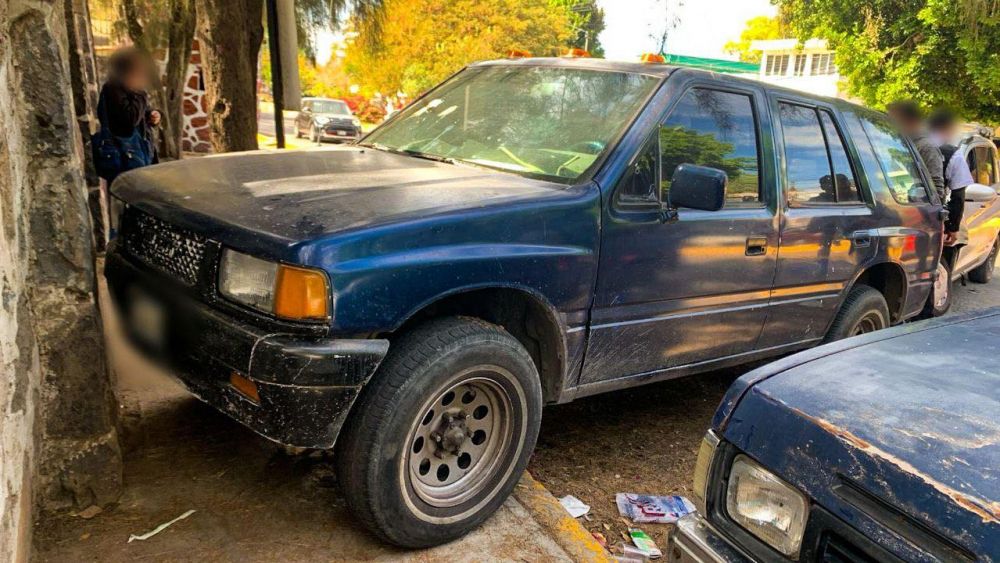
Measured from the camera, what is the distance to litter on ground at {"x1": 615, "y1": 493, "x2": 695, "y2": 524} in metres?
3.22

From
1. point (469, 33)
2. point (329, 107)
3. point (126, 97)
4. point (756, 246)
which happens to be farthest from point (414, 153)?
point (469, 33)

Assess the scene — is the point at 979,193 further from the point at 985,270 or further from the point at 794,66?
the point at 794,66

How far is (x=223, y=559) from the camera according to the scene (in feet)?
8.07

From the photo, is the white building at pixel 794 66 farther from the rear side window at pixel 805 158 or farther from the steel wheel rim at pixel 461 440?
the steel wheel rim at pixel 461 440

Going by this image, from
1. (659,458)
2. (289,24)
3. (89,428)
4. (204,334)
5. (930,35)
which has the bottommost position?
(659,458)

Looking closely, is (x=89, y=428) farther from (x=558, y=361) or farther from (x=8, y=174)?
(x=558, y=361)

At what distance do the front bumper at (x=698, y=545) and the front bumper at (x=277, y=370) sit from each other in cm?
105

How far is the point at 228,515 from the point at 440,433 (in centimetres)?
86

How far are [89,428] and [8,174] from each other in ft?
3.26

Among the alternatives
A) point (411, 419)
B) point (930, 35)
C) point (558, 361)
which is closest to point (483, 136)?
point (558, 361)

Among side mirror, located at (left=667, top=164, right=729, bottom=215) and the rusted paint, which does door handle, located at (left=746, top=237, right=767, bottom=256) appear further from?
the rusted paint

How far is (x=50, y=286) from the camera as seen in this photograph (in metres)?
2.49

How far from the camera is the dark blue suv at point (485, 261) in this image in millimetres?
2322

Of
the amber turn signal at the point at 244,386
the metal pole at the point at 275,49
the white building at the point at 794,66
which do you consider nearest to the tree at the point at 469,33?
the white building at the point at 794,66
